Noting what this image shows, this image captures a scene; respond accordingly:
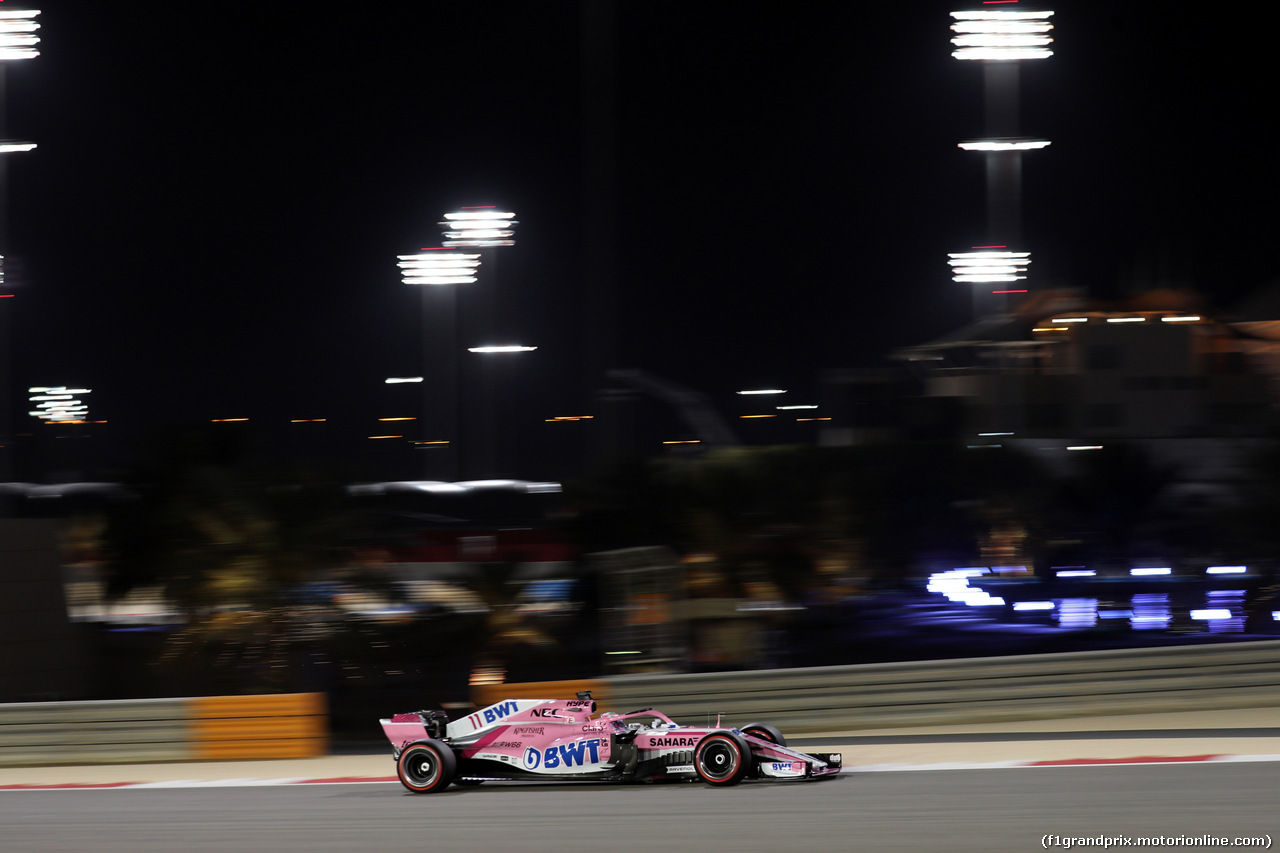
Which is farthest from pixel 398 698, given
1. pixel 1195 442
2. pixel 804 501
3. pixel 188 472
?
pixel 1195 442

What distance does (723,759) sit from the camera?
9.16 meters

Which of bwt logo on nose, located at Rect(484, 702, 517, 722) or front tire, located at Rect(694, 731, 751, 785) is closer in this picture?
front tire, located at Rect(694, 731, 751, 785)

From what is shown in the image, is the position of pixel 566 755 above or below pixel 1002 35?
below

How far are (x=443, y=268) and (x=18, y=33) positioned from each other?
10.4m

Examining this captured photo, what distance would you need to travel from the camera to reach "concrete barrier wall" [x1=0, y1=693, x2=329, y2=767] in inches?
489

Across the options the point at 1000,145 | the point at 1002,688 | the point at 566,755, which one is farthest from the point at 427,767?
the point at 1000,145

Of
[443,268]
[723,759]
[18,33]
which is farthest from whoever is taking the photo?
[443,268]

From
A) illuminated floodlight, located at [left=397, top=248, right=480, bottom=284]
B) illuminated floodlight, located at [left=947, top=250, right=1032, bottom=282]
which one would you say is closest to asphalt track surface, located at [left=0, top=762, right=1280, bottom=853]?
illuminated floodlight, located at [left=947, top=250, right=1032, bottom=282]

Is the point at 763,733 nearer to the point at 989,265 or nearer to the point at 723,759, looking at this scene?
the point at 723,759

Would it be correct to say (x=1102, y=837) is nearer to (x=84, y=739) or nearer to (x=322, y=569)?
(x=84, y=739)

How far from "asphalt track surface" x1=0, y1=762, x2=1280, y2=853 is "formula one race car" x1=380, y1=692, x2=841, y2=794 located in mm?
148

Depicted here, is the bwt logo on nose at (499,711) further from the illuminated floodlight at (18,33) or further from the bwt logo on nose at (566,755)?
the illuminated floodlight at (18,33)

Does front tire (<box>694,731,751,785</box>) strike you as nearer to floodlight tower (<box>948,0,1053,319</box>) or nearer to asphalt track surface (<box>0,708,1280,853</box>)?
asphalt track surface (<box>0,708,1280,853</box>)

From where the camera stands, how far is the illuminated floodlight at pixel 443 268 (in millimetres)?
27625
